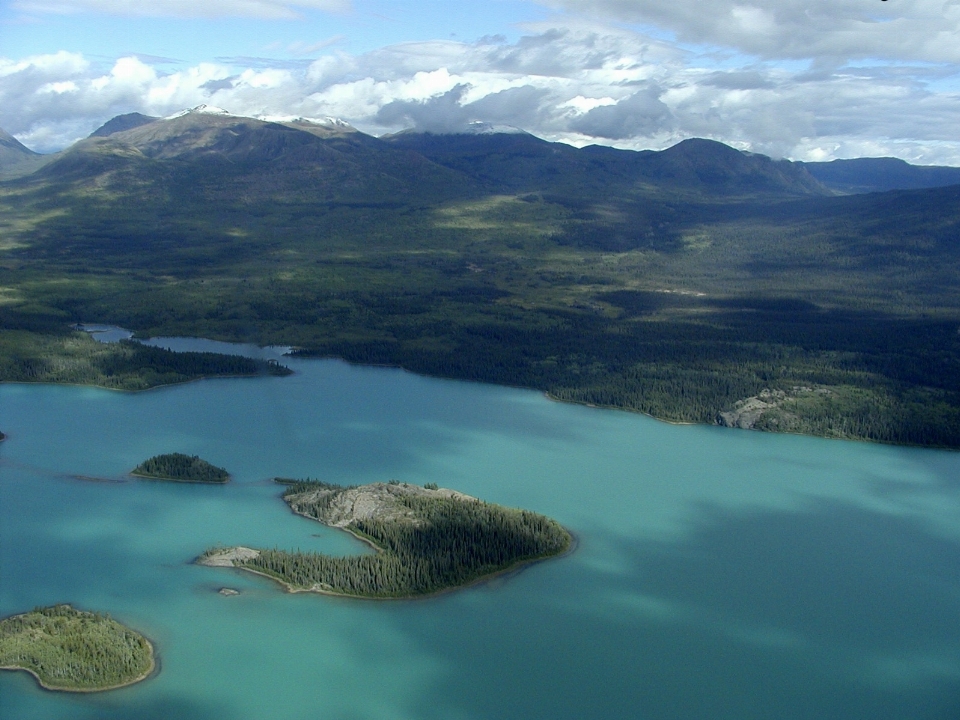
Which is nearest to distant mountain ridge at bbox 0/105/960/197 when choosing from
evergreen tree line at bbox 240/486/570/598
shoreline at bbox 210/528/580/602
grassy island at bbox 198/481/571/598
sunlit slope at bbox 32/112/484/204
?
sunlit slope at bbox 32/112/484/204

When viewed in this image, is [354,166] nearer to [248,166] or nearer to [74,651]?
[248,166]

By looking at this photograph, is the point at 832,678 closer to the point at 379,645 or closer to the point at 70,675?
the point at 379,645

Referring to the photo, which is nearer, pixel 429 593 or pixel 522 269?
pixel 429 593

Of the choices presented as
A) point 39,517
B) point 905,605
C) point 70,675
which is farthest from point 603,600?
point 39,517

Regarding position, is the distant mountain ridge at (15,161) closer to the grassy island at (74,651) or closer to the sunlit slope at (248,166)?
the sunlit slope at (248,166)

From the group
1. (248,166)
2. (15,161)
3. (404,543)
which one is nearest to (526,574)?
(404,543)

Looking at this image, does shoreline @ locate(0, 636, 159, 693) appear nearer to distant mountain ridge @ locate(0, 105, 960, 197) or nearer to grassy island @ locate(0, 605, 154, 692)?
grassy island @ locate(0, 605, 154, 692)
